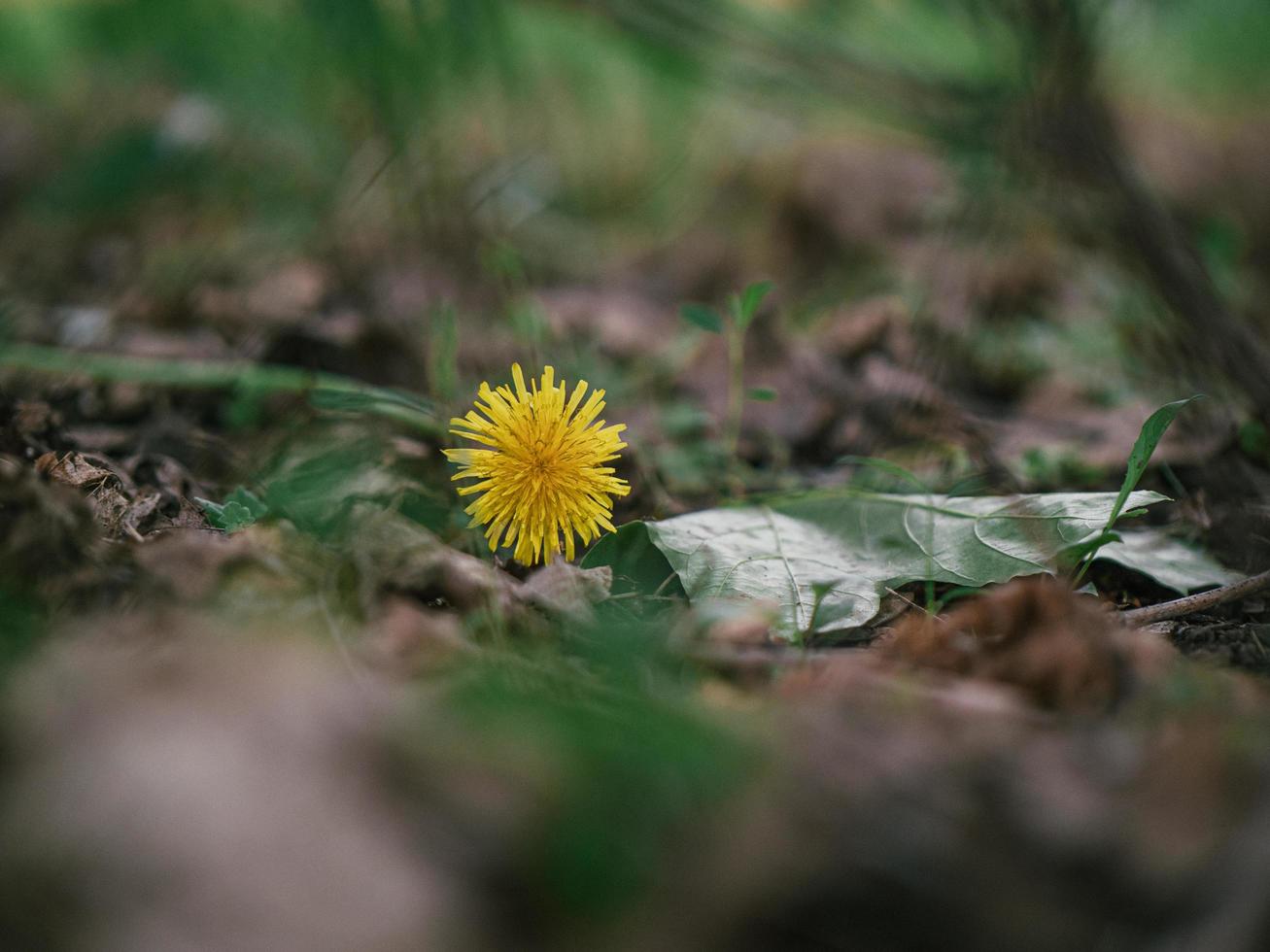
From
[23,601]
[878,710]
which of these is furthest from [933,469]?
[23,601]

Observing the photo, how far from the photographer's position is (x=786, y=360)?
2523mm

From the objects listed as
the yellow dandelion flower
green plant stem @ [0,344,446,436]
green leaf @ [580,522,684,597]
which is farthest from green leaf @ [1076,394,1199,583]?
green plant stem @ [0,344,446,436]

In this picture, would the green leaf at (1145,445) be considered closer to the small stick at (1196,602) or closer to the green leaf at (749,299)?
the small stick at (1196,602)

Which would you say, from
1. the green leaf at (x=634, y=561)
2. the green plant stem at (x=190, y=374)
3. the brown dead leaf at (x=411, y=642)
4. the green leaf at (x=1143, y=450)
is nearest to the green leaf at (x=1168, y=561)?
the green leaf at (x=1143, y=450)

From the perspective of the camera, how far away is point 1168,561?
54.0 inches

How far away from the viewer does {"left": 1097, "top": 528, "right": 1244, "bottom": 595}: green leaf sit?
1.31 m

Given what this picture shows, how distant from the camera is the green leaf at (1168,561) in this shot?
4.30 feet

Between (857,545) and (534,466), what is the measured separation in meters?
0.53

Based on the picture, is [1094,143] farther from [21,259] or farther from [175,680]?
[21,259]

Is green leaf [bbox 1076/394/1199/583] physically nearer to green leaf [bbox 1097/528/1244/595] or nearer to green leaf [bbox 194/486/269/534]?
green leaf [bbox 1097/528/1244/595]

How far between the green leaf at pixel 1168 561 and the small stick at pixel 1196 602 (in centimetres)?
6

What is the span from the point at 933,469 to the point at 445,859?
1.45 meters

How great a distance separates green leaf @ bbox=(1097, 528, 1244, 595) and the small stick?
6 cm

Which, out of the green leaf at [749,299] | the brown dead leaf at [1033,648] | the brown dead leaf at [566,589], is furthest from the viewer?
the green leaf at [749,299]
